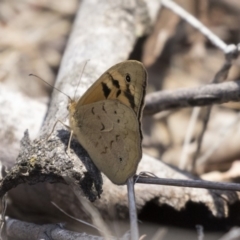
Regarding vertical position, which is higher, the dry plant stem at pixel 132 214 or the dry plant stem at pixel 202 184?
the dry plant stem at pixel 202 184

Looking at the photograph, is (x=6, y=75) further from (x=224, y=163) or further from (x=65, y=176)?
Answer: (x=65, y=176)

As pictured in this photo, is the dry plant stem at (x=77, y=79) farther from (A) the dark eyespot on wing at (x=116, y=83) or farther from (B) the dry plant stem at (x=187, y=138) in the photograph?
(B) the dry plant stem at (x=187, y=138)

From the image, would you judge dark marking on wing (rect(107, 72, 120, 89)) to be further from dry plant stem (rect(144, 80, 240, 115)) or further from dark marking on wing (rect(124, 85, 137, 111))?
dry plant stem (rect(144, 80, 240, 115))

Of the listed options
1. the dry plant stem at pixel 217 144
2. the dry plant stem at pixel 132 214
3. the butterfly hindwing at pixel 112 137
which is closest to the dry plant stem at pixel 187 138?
the dry plant stem at pixel 217 144

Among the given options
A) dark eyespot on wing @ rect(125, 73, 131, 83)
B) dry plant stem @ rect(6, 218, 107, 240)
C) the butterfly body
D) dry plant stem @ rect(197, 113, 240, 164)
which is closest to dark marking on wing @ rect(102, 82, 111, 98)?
the butterfly body

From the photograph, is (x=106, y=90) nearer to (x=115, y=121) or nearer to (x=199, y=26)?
(x=115, y=121)

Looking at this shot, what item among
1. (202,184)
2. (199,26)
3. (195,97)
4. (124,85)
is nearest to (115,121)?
(124,85)
